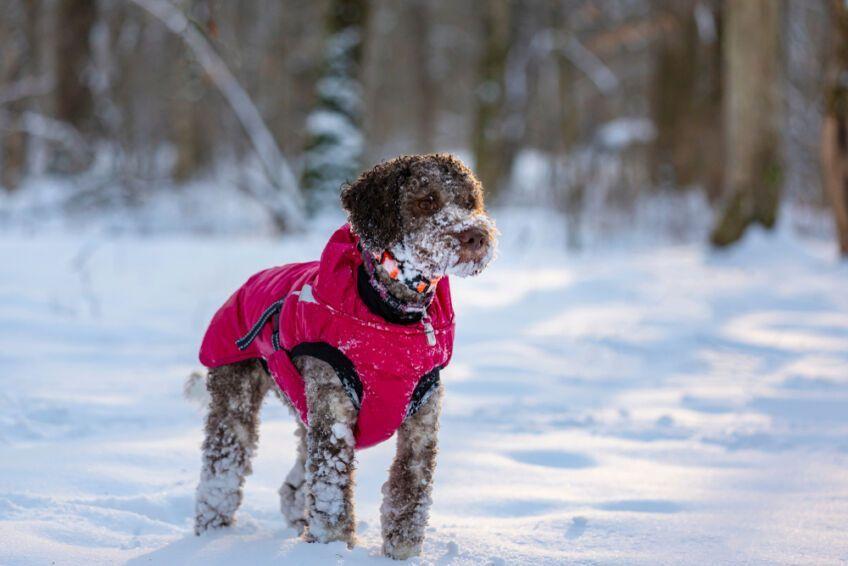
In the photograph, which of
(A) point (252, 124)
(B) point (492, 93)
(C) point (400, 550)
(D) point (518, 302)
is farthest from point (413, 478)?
(B) point (492, 93)

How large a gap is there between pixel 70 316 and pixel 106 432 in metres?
2.97

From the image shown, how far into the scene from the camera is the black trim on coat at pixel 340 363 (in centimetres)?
283

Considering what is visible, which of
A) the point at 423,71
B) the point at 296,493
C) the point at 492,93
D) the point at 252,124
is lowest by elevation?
the point at 296,493

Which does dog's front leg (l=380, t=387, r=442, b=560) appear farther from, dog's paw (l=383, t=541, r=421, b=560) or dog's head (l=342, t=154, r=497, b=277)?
dog's head (l=342, t=154, r=497, b=277)

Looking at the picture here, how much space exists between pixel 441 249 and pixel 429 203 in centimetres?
21

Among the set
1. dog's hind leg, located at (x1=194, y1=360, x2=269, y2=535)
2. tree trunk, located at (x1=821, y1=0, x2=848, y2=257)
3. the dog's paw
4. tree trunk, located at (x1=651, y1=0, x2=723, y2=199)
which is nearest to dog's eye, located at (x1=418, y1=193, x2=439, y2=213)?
dog's hind leg, located at (x1=194, y1=360, x2=269, y2=535)

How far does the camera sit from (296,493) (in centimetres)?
348

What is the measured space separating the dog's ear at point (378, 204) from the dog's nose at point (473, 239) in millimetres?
232

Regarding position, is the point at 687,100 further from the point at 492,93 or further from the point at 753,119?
the point at 753,119

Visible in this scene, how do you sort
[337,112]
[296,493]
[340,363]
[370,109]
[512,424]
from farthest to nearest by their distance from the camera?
[370,109], [337,112], [512,424], [296,493], [340,363]

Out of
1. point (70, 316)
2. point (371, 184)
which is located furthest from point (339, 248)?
point (70, 316)

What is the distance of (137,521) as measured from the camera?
3223 millimetres

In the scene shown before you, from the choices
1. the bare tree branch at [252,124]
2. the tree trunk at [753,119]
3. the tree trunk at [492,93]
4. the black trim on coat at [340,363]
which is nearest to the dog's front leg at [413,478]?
the black trim on coat at [340,363]

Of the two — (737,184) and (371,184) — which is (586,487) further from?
(737,184)
